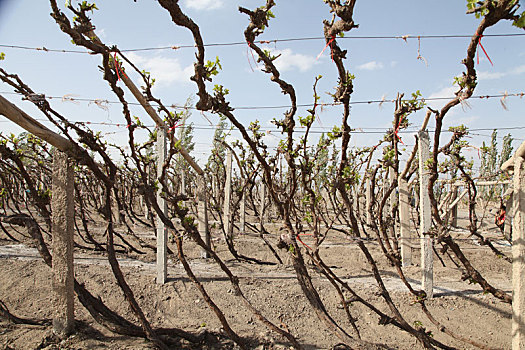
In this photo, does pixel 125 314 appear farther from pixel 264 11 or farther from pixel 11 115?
pixel 264 11

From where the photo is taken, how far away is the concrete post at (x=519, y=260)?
2219 mm

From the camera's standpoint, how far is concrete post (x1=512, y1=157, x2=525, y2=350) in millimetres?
2219

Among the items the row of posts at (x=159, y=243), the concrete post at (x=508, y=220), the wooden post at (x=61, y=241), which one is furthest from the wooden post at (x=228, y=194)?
the concrete post at (x=508, y=220)

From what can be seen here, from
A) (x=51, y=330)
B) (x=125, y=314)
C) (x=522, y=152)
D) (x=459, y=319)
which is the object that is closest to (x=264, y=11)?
(x=522, y=152)

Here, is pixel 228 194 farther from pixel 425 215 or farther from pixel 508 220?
pixel 508 220

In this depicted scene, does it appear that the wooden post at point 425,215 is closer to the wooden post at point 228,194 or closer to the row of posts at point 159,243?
the row of posts at point 159,243

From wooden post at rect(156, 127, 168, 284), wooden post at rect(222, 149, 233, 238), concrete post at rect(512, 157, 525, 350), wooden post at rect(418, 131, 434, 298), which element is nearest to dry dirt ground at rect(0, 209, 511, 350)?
wooden post at rect(156, 127, 168, 284)

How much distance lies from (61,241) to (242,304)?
2.04 meters

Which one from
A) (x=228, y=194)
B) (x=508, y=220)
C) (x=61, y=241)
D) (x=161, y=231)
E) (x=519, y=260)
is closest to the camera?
(x=519, y=260)

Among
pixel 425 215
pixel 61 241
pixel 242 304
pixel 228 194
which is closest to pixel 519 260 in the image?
pixel 425 215

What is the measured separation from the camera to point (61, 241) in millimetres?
2838

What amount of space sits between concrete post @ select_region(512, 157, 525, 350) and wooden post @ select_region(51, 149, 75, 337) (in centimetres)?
335

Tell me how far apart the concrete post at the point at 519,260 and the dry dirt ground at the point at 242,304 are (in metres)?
0.68

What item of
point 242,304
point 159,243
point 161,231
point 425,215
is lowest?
point 242,304
